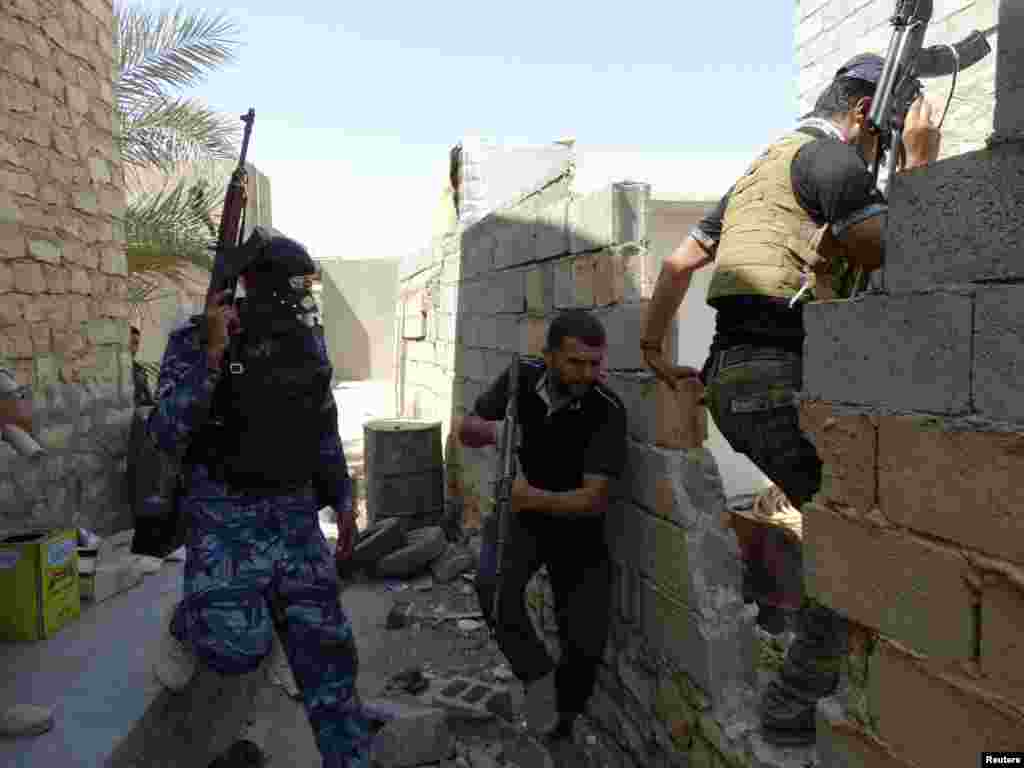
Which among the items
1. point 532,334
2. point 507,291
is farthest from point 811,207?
point 507,291

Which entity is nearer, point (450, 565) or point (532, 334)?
point (532, 334)

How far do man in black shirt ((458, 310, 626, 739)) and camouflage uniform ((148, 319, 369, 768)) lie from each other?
2.15ft

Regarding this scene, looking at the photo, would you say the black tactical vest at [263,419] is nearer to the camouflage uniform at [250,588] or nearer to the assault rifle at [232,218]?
the camouflage uniform at [250,588]

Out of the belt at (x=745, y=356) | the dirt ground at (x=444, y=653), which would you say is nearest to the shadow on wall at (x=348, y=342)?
the dirt ground at (x=444, y=653)

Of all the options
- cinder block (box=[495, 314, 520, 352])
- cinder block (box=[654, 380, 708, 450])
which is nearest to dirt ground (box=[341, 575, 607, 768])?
cinder block (box=[654, 380, 708, 450])

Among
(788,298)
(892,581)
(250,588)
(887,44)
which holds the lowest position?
(250,588)

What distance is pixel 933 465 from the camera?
1232 mm

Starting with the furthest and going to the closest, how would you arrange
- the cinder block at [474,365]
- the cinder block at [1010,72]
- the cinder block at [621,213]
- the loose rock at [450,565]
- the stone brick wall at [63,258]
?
the cinder block at [474,365]
the loose rock at [450,565]
the stone brick wall at [63,258]
the cinder block at [621,213]
the cinder block at [1010,72]

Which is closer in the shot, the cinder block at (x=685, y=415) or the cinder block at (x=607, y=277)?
the cinder block at (x=685, y=415)

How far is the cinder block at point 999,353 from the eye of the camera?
42.5 inches

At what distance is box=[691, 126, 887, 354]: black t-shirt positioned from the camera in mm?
2018

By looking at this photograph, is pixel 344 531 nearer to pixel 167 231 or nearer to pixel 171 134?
pixel 167 231

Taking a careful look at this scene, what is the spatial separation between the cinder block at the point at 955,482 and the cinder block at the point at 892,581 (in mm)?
A: 44

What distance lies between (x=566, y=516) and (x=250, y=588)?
1.14 m
